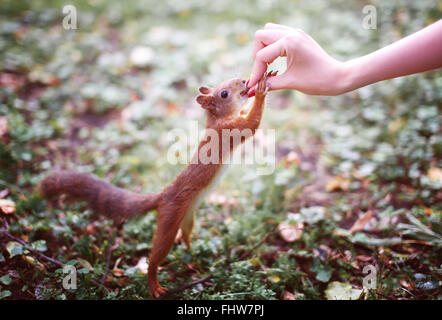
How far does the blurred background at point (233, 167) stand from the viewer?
226cm

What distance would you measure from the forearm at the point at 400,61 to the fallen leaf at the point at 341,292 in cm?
121

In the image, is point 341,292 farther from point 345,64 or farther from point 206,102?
point 206,102

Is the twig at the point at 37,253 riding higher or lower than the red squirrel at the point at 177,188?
lower

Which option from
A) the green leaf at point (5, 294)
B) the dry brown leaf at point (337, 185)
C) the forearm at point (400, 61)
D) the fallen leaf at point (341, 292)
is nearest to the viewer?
the forearm at point (400, 61)

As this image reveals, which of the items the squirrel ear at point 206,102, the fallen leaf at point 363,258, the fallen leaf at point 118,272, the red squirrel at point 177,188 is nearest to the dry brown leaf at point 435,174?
the fallen leaf at point 363,258

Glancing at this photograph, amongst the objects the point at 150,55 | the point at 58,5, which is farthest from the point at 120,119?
the point at 58,5

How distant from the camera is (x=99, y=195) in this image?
2377 mm

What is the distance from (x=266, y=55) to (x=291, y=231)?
1.32m

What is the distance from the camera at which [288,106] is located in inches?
157

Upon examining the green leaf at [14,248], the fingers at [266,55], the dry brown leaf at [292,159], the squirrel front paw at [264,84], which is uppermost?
the fingers at [266,55]

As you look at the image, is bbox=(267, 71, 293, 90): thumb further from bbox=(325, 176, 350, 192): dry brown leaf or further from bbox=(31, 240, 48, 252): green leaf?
bbox=(31, 240, 48, 252): green leaf

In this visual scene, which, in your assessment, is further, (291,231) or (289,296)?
(291,231)
